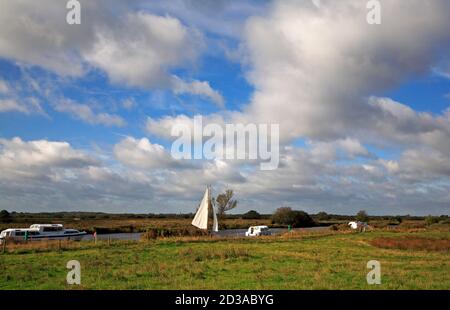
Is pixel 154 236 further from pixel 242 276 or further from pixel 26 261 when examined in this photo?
pixel 242 276

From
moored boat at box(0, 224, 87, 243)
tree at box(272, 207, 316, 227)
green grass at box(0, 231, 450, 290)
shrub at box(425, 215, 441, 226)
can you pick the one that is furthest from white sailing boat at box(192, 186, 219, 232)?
shrub at box(425, 215, 441, 226)

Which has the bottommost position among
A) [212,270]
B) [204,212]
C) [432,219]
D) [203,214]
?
[432,219]

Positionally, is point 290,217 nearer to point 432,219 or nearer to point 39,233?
point 432,219

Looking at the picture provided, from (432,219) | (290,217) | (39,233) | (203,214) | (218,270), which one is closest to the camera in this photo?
(218,270)

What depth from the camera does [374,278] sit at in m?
21.8

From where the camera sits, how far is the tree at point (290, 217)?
120 meters

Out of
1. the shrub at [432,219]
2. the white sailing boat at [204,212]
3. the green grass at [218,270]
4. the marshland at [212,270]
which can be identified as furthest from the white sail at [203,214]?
the shrub at [432,219]

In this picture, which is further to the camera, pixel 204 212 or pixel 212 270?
pixel 204 212

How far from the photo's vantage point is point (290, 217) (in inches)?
4732

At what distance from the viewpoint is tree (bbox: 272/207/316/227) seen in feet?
394

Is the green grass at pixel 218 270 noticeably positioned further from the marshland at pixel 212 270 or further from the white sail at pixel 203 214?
the white sail at pixel 203 214

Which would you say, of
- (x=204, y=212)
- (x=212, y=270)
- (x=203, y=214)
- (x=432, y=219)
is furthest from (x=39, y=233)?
(x=432, y=219)

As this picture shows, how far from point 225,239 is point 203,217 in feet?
43.3
